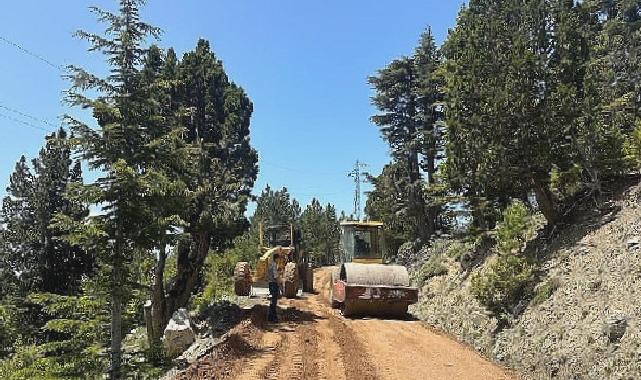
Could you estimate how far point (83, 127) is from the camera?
13.2m

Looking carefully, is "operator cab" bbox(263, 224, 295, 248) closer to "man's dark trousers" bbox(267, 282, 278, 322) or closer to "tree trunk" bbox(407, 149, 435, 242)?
"tree trunk" bbox(407, 149, 435, 242)

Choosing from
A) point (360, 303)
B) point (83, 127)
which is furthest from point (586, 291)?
point (83, 127)

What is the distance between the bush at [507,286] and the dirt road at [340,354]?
133 cm

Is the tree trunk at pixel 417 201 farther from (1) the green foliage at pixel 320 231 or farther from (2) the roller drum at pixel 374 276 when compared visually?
(1) the green foliage at pixel 320 231

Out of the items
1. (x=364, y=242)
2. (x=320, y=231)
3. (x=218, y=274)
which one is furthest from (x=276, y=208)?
(x=364, y=242)

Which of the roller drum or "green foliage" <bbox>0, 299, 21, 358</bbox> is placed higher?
the roller drum

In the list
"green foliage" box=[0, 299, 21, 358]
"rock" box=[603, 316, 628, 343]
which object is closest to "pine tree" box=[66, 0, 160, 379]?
"rock" box=[603, 316, 628, 343]

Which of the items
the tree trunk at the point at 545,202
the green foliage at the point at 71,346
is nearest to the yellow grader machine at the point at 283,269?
the green foliage at the point at 71,346

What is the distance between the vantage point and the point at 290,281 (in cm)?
2434

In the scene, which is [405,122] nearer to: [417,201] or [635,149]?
[417,201]

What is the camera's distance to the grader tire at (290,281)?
79.8 feet

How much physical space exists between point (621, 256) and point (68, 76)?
1298 cm

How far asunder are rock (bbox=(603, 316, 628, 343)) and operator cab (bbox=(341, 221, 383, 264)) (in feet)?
41.2

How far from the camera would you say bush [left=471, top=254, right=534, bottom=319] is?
13.3 meters
